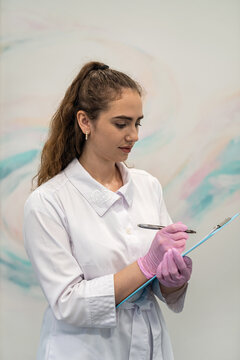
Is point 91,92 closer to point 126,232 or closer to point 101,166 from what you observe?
point 101,166

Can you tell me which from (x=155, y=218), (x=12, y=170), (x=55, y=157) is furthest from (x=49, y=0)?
(x=155, y=218)

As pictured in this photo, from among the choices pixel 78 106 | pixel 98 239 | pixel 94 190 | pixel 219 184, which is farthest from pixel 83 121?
pixel 219 184

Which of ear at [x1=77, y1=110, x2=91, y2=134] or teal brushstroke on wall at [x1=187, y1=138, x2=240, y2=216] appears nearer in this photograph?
ear at [x1=77, y1=110, x2=91, y2=134]

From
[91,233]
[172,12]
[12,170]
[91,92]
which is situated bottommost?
[12,170]

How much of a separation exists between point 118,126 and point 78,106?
0.49ft

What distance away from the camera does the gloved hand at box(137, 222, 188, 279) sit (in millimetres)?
1053

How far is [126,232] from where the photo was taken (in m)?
1.17

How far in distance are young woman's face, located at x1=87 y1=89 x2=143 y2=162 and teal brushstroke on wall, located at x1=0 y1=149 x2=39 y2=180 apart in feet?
2.03

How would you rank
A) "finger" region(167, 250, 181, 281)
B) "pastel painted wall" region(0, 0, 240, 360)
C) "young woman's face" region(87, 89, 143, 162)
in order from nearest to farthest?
"finger" region(167, 250, 181, 281) → "young woman's face" region(87, 89, 143, 162) → "pastel painted wall" region(0, 0, 240, 360)

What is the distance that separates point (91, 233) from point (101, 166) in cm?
21

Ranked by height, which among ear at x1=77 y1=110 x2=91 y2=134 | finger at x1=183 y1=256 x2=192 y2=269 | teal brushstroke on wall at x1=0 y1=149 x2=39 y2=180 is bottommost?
teal brushstroke on wall at x1=0 y1=149 x2=39 y2=180

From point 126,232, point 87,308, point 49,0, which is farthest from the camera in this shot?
point 49,0

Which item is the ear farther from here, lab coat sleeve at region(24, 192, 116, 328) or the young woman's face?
lab coat sleeve at region(24, 192, 116, 328)

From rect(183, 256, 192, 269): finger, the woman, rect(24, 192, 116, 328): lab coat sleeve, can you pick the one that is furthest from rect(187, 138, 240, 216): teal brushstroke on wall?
rect(24, 192, 116, 328): lab coat sleeve
